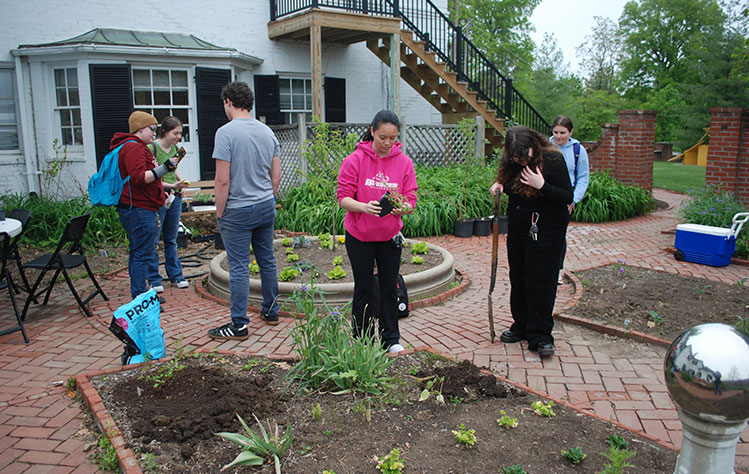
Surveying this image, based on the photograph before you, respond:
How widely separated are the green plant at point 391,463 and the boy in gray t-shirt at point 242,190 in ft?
6.98

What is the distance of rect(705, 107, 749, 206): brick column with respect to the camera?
918 centimetres

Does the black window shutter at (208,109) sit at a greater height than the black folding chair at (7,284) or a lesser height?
greater

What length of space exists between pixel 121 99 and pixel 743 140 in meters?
10.7

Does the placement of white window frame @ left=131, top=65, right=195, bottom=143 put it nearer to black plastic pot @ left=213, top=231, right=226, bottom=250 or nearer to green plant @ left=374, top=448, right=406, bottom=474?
black plastic pot @ left=213, top=231, right=226, bottom=250

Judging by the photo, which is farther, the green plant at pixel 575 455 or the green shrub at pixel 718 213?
the green shrub at pixel 718 213

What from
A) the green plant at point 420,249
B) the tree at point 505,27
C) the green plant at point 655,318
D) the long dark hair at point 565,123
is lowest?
the green plant at point 655,318

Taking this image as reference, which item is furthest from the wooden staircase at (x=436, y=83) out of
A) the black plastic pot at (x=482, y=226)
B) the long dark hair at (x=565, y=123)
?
the long dark hair at (x=565, y=123)

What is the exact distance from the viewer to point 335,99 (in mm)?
13109

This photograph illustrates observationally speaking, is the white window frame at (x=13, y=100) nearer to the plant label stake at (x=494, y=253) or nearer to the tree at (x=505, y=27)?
the plant label stake at (x=494, y=253)

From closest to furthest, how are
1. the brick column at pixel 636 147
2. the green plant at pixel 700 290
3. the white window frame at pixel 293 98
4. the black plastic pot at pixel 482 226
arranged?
the green plant at pixel 700 290, the black plastic pot at pixel 482 226, the brick column at pixel 636 147, the white window frame at pixel 293 98

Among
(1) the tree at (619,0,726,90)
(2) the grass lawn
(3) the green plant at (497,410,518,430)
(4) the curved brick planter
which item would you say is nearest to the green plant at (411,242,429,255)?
(4) the curved brick planter

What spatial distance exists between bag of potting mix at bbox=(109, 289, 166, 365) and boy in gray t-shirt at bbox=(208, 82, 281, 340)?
723mm

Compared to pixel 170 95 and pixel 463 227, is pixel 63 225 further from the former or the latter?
pixel 463 227

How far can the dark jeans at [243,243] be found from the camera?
444 centimetres
